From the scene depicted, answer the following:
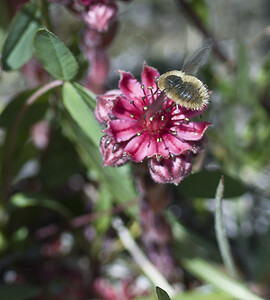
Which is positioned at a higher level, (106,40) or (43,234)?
(106,40)

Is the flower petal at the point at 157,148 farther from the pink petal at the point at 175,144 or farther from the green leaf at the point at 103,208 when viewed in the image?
the green leaf at the point at 103,208

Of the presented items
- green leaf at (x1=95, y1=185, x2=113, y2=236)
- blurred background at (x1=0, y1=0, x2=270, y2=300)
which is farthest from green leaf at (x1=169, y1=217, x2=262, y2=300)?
green leaf at (x1=95, y1=185, x2=113, y2=236)

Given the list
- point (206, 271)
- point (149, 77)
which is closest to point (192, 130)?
point (149, 77)

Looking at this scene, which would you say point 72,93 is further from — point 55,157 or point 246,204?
point 246,204

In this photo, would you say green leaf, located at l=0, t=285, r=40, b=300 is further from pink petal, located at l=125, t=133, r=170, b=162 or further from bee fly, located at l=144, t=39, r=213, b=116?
bee fly, located at l=144, t=39, r=213, b=116

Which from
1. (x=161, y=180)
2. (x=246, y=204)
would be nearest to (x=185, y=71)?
(x=161, y=180)

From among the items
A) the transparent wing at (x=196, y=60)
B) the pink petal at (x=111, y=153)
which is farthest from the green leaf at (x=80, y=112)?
the transparent wing at (x=196, y=60)
